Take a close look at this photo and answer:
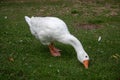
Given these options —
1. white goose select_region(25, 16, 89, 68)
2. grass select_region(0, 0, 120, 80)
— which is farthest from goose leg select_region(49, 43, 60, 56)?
grass select_region(0, 0, 120, 80)

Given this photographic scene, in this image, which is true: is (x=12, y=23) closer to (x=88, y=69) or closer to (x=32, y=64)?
(x=32, y=64)

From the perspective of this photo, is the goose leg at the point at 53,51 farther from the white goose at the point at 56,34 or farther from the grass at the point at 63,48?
the grass at the point at 63,48

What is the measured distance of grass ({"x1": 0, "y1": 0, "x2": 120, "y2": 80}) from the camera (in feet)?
22.3

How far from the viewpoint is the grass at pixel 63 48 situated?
6.79 meters

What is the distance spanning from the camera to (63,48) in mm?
8617

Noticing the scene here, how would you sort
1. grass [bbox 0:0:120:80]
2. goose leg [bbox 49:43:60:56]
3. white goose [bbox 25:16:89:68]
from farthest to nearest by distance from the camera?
1. goose leg [bbox 49:43:60:56]
2. white goose [bbox 25:16:89:68]
3. grass [bbox 0:0:120:80]

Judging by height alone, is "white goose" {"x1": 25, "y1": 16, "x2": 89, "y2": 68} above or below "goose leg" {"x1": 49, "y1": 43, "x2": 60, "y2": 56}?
above

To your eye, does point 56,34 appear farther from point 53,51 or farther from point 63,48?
point 63,48

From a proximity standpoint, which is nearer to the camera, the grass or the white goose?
the grass

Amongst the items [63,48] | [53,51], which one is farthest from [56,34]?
[63,48]

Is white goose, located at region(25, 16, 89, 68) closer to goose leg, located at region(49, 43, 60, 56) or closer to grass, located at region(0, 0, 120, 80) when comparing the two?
goose leg, located at region(49, 43, 60, 56)

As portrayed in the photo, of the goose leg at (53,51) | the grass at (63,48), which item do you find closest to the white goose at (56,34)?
the goose leg at (53,51)

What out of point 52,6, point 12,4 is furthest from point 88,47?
point 12,4

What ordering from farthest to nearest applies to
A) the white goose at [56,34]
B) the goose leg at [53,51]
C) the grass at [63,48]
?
the goose leg at [53,51], the white goose at [56,34], the grass at [63,48]
